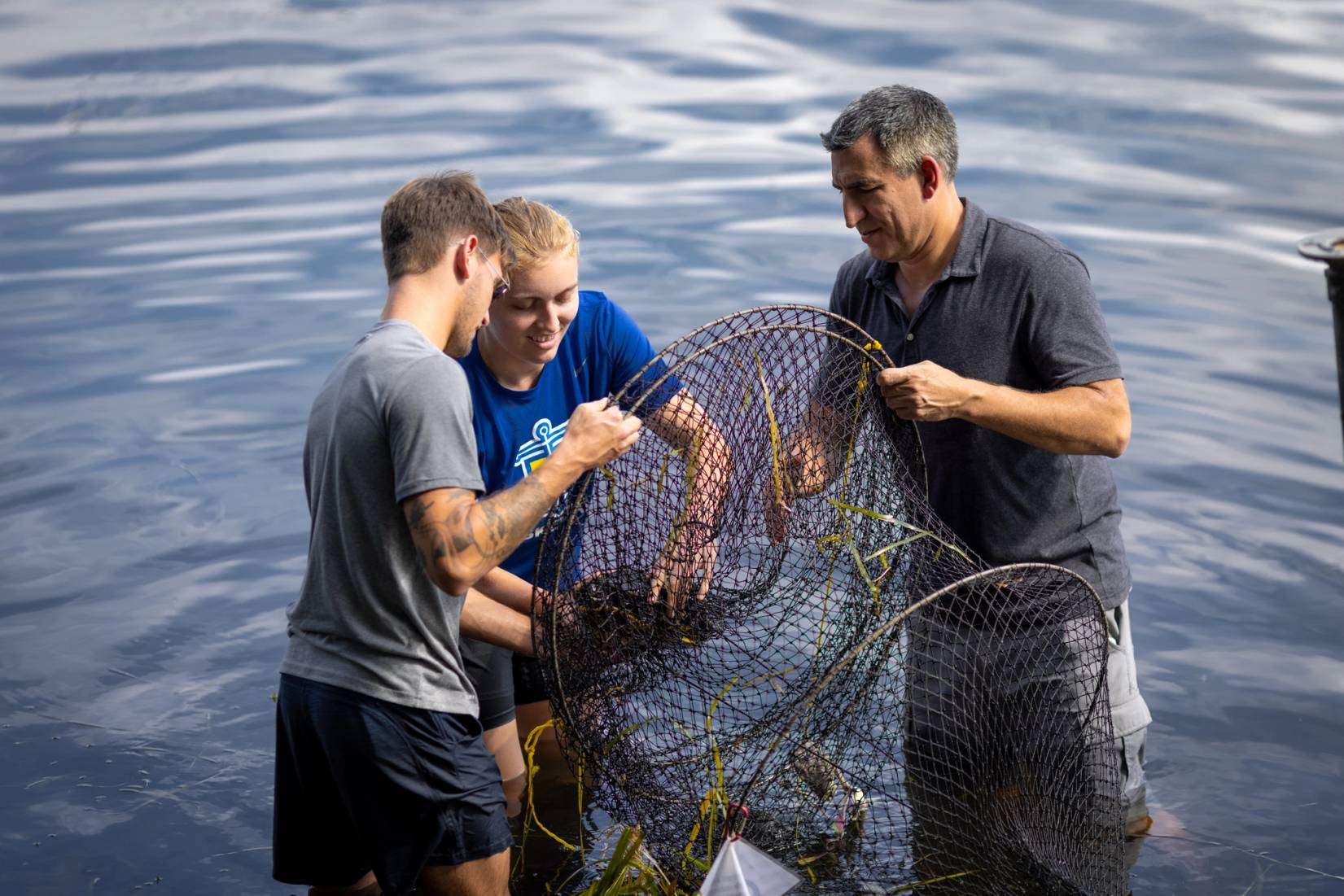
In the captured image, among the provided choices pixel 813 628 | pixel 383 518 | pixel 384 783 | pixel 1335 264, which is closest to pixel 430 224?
pixel 383 518

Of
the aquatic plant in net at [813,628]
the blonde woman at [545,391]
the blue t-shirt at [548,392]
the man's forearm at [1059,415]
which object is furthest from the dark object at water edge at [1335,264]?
the blue t-shirt at [548,392]

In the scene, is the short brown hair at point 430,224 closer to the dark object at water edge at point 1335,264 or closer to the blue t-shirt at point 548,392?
the blue t-shirt at point 548,392

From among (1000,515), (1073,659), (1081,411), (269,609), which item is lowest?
(269,609)

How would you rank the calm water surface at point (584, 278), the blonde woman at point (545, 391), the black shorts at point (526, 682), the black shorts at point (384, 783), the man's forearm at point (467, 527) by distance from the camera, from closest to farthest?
1. the man's forearm at point (467, 527)
2. the black shorts at point (384, 783)
3. the blonde woman at point (545, 391)
4. the black shorts at point (526, 682)
5. the calm water surface at point (584, 278)

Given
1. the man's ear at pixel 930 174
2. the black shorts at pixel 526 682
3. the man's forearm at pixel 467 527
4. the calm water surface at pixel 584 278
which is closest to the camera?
the man's forearm at pixel 467 527

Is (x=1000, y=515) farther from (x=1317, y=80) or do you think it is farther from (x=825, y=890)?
(x=1317, y=80)

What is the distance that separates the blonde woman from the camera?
3.62 meters

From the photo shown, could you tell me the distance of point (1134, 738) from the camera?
410 centimetres

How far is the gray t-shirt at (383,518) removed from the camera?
9.34 feet

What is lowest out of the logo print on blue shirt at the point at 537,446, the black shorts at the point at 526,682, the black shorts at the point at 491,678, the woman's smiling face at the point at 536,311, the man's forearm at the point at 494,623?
the black shorts at the point at 526,682

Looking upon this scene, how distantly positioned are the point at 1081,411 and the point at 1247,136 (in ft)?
37.6

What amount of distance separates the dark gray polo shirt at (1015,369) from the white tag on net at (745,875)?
126cm

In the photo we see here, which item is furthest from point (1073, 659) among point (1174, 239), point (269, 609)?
point (1174, 239)

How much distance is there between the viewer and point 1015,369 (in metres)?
3.76
